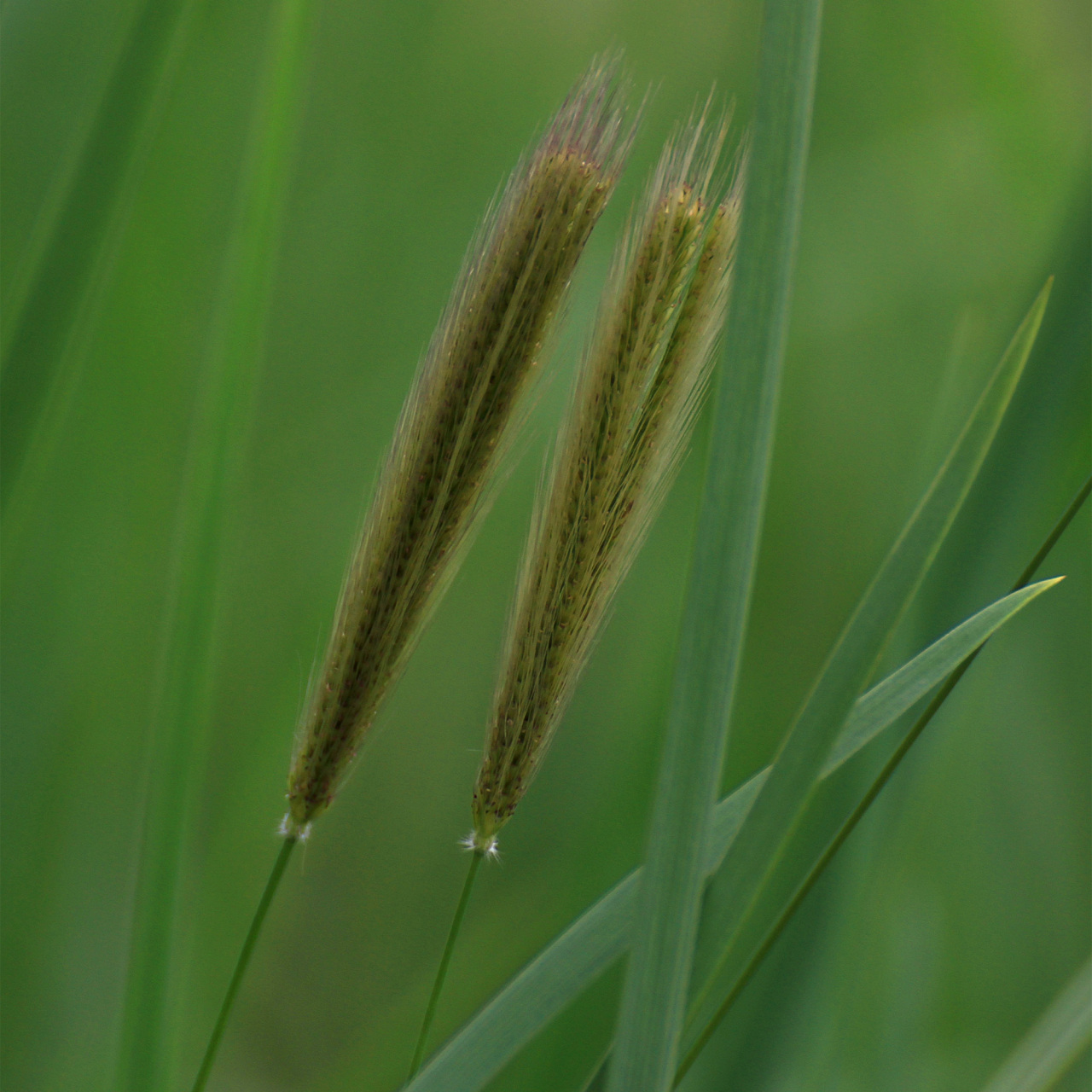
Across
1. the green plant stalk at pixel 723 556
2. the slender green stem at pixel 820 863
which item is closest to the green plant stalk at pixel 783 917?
the slender green stem at pixel 820 863

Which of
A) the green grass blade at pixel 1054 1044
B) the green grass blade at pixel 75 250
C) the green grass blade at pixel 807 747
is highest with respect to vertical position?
the green grass blade at pixel 75 250

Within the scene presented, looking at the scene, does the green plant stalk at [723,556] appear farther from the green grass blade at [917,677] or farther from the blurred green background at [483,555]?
the blurred green background at [483,555]

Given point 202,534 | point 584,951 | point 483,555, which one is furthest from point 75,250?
point 483,555

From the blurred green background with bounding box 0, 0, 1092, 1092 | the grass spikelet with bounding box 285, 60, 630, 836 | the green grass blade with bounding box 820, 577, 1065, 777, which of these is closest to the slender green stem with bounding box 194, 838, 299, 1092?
the grass spikelet with bounding box 285, 60, 630, 836

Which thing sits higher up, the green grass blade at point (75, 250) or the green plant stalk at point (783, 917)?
the green grass blade at point (75, 250)

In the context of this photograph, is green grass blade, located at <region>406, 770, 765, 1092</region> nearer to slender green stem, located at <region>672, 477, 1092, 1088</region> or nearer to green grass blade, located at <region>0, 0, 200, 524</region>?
→ slender green stem, located at <region>672, 477, 1092, 1088</region>
